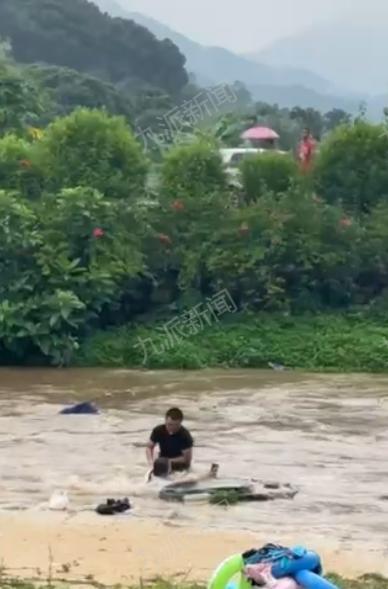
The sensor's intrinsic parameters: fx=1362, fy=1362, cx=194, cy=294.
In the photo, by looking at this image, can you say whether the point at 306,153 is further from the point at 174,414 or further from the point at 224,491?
the point at 224,491

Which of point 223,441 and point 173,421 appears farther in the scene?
point 223,441

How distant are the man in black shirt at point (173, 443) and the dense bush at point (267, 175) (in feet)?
40.5

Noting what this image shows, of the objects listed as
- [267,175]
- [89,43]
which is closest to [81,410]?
[267,175]

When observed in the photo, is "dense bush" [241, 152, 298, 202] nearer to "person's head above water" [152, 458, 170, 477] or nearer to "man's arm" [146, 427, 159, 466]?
"man's arm" [146, 427, 159, 466]

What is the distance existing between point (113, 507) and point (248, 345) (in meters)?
11.5

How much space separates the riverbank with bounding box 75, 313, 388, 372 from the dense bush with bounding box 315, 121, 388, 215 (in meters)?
2.47

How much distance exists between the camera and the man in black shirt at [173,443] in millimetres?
11977

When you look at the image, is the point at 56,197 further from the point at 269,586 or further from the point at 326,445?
the point at 269,586

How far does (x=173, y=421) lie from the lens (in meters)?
12.0

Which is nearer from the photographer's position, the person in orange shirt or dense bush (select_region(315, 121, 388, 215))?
dense bush (select_region(315, 121, 388, 215))

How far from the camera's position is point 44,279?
73.2 ft

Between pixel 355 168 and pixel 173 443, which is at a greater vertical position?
pixel 355 168

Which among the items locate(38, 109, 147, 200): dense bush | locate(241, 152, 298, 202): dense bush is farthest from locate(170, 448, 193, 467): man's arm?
locate(241, 152, 298, 202): dense bush

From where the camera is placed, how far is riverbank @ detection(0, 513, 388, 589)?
8117mm
